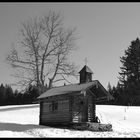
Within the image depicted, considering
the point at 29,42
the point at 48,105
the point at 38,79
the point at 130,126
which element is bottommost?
the point at 130,126

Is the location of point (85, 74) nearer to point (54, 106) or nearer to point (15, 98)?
point (54, 106)

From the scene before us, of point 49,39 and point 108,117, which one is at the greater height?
point 49,39

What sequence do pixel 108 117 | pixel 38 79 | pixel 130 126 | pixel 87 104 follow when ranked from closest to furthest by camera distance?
pixel 87 104, pixel 130 126, pixel 108 117, pixel 38 79

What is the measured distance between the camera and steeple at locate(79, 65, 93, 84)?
32875mm

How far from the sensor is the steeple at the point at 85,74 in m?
32.9

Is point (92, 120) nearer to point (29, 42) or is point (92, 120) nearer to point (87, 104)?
point (87, 104)

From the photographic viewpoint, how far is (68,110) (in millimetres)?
Result: 29312

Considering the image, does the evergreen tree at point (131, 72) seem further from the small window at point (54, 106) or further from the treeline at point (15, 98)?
the small window at point (54, 106)

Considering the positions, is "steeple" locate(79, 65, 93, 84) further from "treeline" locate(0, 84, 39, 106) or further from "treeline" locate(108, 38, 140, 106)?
"treeline" locate(0, 84, 39, 106)

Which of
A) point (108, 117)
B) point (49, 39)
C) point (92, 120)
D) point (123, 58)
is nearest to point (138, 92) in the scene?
point (123, 58)

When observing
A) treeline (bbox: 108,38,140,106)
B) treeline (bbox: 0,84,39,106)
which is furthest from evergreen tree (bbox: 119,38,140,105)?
treeline (bbox: 0,84,39,106)

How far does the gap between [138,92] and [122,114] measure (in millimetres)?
29575

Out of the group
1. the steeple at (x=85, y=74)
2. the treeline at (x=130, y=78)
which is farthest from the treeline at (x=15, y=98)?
the steeple at (x=85, y=74)

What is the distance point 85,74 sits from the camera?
3294 cm
